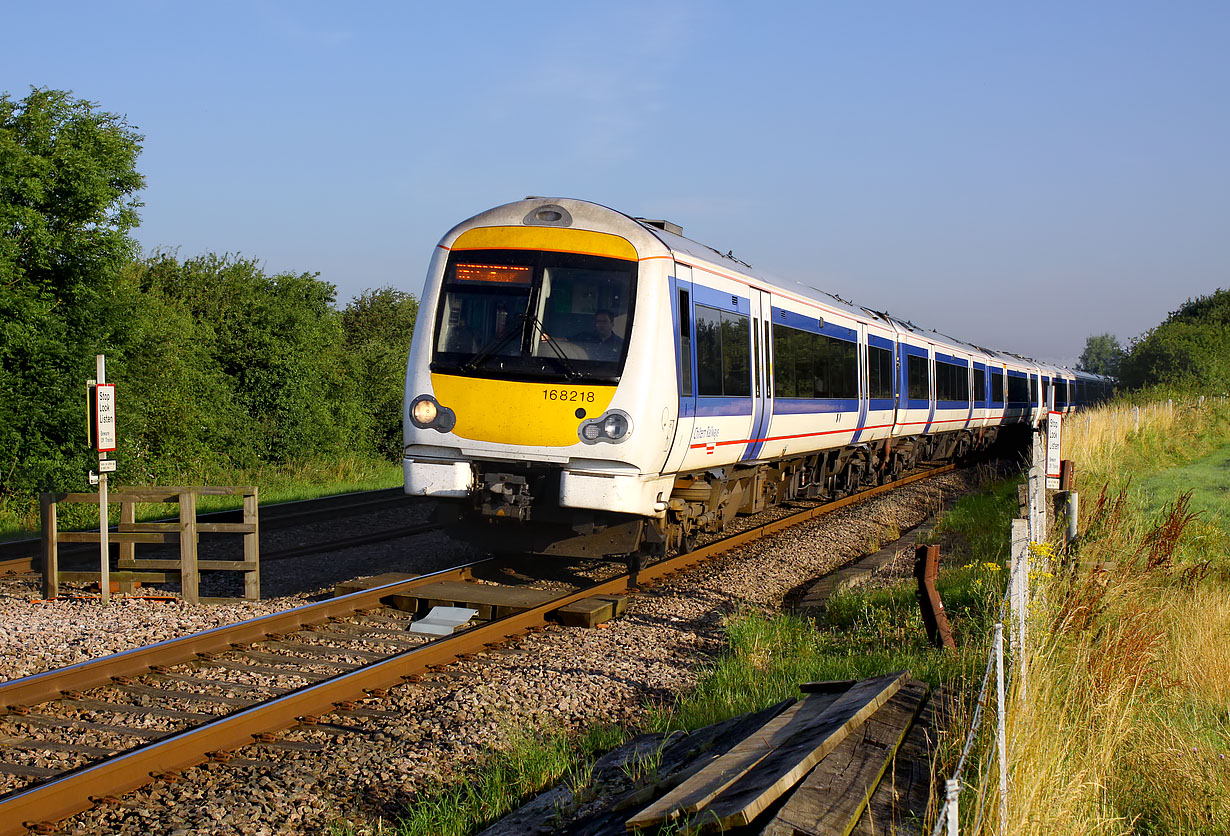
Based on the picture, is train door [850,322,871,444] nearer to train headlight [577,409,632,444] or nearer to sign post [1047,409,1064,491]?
sign post [1047,409,1064,491]

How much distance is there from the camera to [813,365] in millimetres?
13531

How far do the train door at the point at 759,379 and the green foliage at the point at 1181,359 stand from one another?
1115 inches

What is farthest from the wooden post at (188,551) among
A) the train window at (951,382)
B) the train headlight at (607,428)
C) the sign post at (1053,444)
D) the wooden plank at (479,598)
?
the train window at (951,382)

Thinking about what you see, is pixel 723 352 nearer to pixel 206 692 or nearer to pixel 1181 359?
pixel 206 692

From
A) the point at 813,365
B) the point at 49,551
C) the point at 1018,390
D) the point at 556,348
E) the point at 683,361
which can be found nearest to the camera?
the point at 556,348

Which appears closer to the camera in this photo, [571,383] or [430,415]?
[571,383]

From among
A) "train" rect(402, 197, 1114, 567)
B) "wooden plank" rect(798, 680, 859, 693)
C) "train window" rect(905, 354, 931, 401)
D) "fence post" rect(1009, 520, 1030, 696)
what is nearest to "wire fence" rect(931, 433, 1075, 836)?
"fence post" rect(1009, 520, 1030, 696)

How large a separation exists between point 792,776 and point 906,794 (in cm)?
46

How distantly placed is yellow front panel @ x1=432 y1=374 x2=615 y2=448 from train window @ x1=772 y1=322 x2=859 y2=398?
392 cm

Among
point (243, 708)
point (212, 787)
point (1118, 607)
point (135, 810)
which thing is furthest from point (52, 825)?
point (1118, 607)

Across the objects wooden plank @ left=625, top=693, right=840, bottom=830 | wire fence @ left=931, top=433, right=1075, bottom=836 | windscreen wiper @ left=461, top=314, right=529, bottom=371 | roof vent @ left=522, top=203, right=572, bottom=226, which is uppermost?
roof vent @ left=522, top=203, right=572, bottom=226

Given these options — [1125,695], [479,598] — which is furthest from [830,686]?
[479,598]

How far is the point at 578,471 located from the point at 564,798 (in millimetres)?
4255

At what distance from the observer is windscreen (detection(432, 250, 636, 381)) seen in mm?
8664
